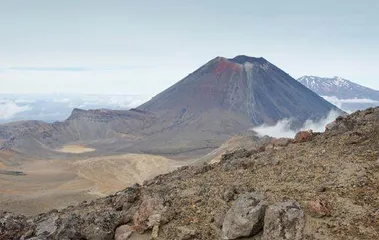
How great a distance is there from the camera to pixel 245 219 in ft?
33.8

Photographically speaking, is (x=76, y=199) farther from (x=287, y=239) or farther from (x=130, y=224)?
(x=287, y=239)

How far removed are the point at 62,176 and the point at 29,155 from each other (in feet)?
178

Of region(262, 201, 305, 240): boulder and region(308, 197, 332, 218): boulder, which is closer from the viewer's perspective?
region(262, 201, 305, 240): boulder

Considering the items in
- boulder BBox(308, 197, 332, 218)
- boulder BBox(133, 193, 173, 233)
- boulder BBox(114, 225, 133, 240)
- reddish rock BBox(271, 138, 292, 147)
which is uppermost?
reddish rock BBox(271, 138, 292, 147)

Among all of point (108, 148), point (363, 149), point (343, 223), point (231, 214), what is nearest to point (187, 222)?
point (231, 214)

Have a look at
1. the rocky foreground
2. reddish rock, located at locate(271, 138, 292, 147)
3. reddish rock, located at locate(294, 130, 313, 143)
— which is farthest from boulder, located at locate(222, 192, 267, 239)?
→ reddish rock, located at locate(271, 138, 292, 147)

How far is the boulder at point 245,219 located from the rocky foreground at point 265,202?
22 mm

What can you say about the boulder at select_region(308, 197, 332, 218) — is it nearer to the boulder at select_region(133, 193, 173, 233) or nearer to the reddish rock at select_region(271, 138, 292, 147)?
the boulder at select_region(133, 193, 173, 233)

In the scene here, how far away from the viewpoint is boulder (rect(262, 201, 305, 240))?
31.8ft

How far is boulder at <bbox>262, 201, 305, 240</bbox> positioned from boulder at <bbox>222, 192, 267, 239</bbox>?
11.9 inches

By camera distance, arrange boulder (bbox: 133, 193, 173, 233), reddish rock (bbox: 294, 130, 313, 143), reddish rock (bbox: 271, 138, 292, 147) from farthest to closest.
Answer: reddish rock (bbox: 271, 138, 292, 147) < reddish rock (bbox: 294, 130, 313, 143) < boulder (bbox: 133, 193, 173, 233)

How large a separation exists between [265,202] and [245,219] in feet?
2.21

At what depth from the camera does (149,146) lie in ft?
543

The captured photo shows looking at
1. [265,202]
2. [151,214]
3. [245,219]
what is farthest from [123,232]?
[265,202]
